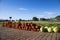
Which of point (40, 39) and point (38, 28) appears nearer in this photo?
point (40, 39)

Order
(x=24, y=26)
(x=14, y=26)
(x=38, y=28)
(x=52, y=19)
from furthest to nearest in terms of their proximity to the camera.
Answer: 1. (x=52, y=19)
2. (x=14, y=26)
3. (x=24, y=26)
4. (x=38, y=28)

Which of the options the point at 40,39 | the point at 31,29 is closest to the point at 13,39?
the point at 40,39

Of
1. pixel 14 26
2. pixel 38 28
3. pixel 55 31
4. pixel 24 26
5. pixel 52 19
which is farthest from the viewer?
pixel 52 19

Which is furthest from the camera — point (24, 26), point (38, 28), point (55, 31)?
point (24, 26)

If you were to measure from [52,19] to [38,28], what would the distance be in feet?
32.0

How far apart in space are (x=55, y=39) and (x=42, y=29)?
9.94 ft

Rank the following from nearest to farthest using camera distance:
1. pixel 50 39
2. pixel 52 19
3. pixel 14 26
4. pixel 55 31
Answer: pixel 50 39
pixel 55 31
pixel 14 26
pixel 52 19

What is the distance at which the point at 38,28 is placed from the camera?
385 inches

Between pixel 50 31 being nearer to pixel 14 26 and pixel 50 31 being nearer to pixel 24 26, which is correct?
pixel 24 26

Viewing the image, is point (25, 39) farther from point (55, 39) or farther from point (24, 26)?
point (24, 26)

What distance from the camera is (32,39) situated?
20.0 feet

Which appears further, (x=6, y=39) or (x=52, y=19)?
(x=52, y=19)

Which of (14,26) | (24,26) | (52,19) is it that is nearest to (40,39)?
(24,26)

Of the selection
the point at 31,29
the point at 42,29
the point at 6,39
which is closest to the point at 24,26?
the point at 31,29
